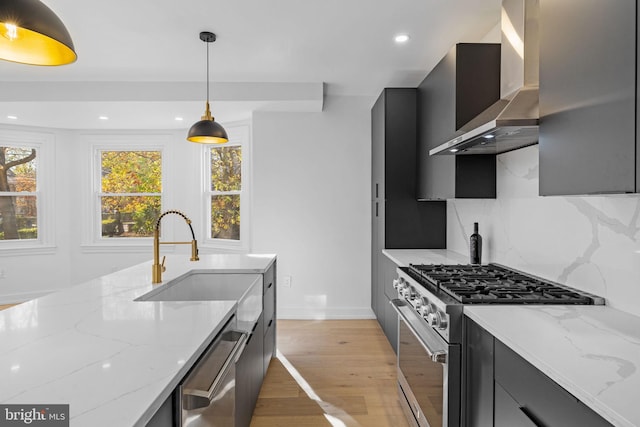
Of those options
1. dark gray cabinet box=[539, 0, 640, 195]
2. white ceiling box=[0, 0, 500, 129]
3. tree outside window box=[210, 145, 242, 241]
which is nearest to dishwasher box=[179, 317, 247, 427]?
dark gray cabinet box=[539, 0, 640, 195]

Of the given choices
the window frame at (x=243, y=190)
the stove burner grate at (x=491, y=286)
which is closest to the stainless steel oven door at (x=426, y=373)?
the stove burner grate at (x=491, y=286)

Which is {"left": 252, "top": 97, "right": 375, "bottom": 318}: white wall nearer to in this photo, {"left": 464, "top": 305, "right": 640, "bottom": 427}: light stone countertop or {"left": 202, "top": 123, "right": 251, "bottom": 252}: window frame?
{"left": 202, "top": 123, "right": 251, "bottom": 252}: window frame

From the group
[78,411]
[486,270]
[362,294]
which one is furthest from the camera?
[362,294]

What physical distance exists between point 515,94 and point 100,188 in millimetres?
5206

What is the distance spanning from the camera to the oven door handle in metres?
1.62

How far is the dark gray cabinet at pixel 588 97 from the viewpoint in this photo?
3.61 ft

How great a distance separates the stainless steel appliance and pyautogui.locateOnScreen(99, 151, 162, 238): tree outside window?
4059mm

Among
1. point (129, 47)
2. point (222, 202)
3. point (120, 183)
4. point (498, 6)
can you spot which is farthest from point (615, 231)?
point (120, 183)

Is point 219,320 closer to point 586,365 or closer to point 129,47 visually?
point 586,365

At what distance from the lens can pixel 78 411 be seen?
0.76 m

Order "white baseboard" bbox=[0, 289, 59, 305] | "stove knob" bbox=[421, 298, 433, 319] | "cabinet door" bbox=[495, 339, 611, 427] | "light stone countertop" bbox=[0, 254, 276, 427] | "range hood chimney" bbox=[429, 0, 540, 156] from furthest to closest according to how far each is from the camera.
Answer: "white baseboard" bbox=[0, 289, 59, 305] → "stove knob" bbox=[421, 298, 433, 319] → "range hood chimney" bbox=[429, 0, 540, 156] → "cabinet door" bbox=[495, 339, 611, 427] → "light stone countertop" bbox=[0, 254, 276, 427]

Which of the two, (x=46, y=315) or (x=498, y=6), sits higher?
(x=498, y=6)

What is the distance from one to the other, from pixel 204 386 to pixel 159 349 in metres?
0.18

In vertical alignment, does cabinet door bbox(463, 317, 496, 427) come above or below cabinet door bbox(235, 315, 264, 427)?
above
